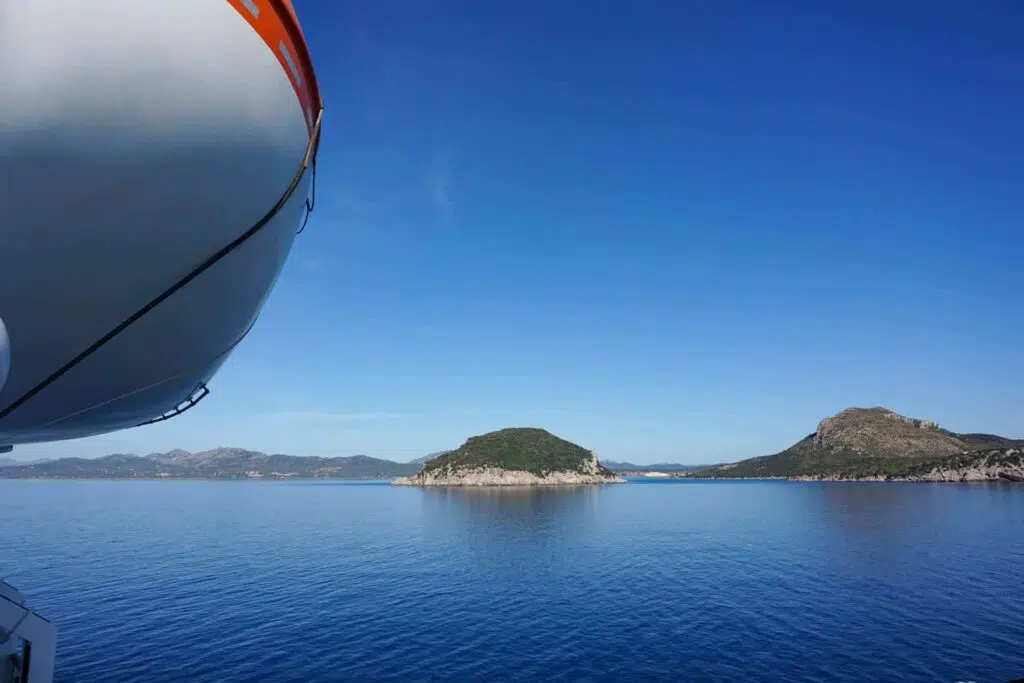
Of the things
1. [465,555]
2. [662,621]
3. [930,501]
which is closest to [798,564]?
[662,621]

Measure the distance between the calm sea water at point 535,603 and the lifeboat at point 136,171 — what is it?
999 inches

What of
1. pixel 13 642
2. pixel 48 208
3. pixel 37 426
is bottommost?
pixel 13 642

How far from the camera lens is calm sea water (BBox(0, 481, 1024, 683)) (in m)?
27.0

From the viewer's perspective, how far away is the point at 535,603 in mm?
40219

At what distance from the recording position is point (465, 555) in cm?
6225

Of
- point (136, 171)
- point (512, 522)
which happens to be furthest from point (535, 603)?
point (512, 522)

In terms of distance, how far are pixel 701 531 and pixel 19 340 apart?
8979cm

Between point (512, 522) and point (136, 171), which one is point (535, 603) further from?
point (512, 522)

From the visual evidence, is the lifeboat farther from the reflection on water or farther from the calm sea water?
the reflection on water

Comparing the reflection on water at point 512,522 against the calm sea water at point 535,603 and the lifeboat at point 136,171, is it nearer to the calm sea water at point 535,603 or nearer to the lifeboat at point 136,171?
the calm sea water at point 535,603

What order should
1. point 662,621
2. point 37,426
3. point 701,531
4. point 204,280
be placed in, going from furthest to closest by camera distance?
point 701,531, point 662,621, point 37,426, point 204,280

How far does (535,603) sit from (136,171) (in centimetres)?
4170

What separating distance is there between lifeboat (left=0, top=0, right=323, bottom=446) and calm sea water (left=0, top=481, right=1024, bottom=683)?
2537 centimetres

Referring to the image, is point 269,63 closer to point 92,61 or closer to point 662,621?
point 92,61
